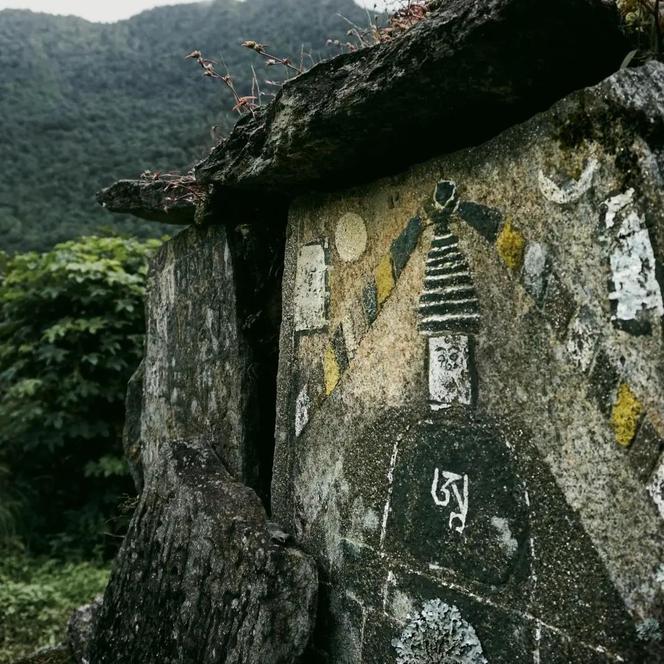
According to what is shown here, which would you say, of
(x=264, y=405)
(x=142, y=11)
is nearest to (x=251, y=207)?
(x=264, y=405)

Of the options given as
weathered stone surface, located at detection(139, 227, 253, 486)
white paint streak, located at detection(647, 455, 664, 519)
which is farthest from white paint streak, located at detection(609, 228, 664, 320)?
weathered stone surface, located at detection(139, 227, 253, 486)

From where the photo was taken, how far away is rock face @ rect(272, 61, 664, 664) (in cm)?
122

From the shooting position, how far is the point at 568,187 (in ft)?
4.44

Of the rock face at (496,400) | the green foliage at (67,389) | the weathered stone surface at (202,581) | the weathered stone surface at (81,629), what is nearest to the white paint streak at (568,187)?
the rock face at (496,400)

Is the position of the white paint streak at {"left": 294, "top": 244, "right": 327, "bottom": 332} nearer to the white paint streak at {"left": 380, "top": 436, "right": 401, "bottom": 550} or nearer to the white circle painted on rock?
the white circle painted on rock

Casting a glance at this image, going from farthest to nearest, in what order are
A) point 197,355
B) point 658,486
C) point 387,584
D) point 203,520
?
point 197,355, point 203,520, point 387,584, point 658,486

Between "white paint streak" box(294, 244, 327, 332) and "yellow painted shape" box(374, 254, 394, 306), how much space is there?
23cm

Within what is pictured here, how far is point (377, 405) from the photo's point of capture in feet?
5.88

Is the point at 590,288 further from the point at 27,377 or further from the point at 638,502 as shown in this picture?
the point at 27,377

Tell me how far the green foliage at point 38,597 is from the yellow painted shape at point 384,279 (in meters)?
2.97

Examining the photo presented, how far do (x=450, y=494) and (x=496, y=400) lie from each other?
261mm

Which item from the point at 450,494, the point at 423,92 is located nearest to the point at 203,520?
the point at 450,494

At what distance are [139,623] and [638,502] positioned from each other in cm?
155

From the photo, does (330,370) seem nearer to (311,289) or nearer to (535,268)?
(311,289)
